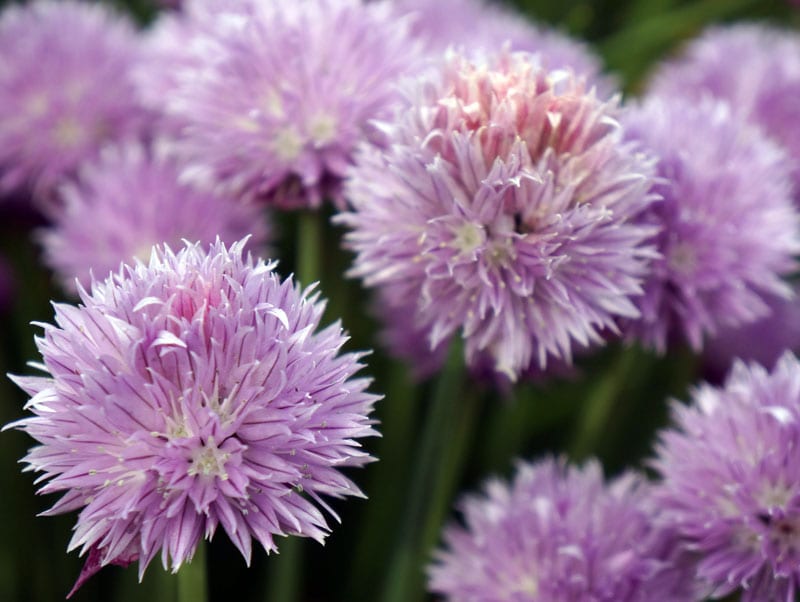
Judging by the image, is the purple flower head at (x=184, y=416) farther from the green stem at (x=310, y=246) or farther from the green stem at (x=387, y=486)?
Answer: the green stem at (x=387, y=486)

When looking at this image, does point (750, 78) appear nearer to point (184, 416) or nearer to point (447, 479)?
point (447, 479)

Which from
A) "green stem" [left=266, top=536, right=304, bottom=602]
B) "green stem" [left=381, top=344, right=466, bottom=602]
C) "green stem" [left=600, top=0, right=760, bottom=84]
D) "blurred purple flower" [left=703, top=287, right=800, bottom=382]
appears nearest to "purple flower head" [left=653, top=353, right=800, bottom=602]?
"green stem" [left=381, top=344, right=466, bottom=602]

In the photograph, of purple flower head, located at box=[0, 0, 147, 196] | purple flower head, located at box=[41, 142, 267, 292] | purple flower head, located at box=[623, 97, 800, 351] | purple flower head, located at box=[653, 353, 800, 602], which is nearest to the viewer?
purple flower head, located at box=[653, 353, 800, 602]

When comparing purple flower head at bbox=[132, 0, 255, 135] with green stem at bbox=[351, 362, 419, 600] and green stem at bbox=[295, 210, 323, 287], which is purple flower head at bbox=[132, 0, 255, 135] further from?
green stem at bbox=[351, 362, 419, 600]

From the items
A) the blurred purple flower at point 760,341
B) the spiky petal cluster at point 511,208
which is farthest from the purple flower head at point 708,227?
the blurred purple flower at point 760,341

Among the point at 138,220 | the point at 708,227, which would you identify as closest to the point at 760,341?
the point at 708,227

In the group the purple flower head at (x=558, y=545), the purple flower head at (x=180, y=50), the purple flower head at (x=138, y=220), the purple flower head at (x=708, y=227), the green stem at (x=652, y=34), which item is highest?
the green stem at (x=652, y=34)
